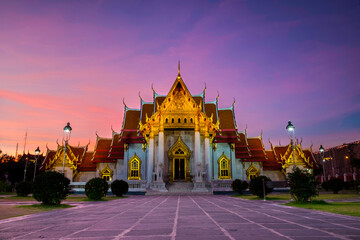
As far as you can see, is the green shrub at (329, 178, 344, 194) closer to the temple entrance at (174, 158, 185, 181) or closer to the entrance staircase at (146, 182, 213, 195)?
the entrance staircase at (146, 182, 213, 195)

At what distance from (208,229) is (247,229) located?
93 centimetres

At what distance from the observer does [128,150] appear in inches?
1515

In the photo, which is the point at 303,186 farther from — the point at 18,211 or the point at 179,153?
the point at 179,153

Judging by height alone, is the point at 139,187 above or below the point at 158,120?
below

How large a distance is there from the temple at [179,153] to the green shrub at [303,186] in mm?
15815

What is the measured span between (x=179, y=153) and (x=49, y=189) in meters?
22.7

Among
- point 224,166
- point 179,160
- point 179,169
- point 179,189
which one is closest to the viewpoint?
point 179,189

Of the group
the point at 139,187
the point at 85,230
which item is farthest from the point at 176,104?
the point at 85,230

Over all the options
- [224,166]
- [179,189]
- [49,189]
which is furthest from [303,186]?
[224,166]

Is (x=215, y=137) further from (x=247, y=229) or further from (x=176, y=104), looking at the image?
(x=247, y=229)

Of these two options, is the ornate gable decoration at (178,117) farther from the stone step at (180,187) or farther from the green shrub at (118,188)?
the green shrub at (118,188)

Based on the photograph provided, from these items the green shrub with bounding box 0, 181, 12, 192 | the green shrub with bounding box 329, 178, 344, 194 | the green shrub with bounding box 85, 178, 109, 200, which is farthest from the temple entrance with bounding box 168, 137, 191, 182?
the green shrub with bounding box 0, 181, 12, 192

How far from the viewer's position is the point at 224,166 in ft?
125

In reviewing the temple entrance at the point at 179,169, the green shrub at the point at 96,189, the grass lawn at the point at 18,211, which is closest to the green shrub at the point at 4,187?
the green shrub at the point at 96,189
